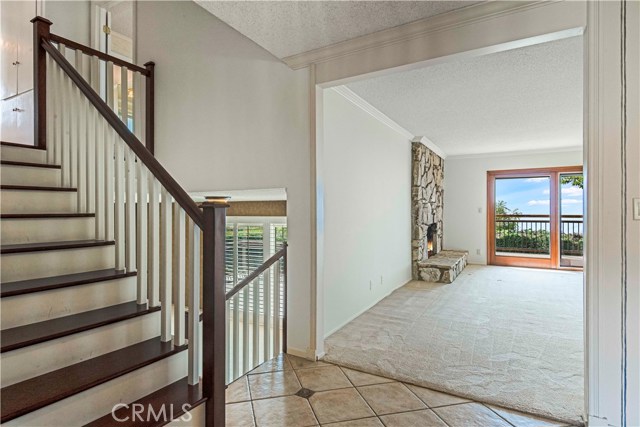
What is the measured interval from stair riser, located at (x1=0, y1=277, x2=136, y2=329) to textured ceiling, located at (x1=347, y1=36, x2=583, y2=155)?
9.21 ft

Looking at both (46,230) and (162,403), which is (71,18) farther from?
(162,403)

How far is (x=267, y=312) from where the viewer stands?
3.09 m

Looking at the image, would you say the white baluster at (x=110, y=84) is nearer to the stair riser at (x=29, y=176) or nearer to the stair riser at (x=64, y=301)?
the stair riser at (x=29, y=176)

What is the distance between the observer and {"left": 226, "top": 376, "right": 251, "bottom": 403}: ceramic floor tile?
7.19 ft

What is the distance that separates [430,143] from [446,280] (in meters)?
2.60

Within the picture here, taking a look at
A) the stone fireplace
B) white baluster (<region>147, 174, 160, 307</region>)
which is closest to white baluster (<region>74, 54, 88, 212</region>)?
white baluster (<region>147, 174, 160, 307</region>)

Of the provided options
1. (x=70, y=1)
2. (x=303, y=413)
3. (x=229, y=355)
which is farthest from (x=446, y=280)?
(x=70, y=1)

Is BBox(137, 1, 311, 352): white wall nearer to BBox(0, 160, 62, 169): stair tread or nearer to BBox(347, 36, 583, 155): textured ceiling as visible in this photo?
BBox(347, 36, 583, 155): textured ceiling

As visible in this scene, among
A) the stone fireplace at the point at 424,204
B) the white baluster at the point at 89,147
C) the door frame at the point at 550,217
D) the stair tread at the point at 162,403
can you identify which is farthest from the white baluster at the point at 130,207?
the door frame at the point at 550,217

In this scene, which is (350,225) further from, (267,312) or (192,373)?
(192,373)

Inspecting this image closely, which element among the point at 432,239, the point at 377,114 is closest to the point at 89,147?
the point at 377,114

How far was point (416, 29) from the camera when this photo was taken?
2.31m

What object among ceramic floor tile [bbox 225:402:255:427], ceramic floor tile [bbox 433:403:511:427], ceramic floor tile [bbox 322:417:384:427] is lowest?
ceramic floor tile [bbox 225:402:255:427]

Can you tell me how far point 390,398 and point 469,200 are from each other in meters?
6.43
